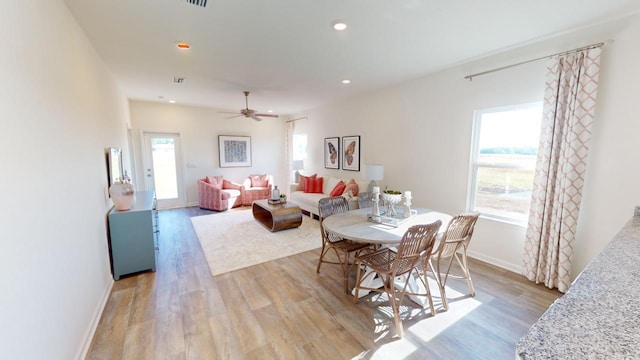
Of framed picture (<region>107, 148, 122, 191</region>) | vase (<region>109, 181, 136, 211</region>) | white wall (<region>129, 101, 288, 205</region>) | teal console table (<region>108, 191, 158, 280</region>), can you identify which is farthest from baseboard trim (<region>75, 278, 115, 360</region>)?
white wall (<region>129, 101, 288, 205</region>)

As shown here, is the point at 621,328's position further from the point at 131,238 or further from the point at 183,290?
the point at 131,238

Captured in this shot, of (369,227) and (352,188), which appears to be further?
(352,188)

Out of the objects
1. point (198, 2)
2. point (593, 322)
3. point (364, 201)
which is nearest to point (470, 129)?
point (364, 201)

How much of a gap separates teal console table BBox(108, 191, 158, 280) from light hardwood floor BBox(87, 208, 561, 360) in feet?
0.50

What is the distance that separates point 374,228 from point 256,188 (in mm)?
5033

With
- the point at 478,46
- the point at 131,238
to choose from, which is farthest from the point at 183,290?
the point at 478,46

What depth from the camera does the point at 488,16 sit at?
2.17 metres

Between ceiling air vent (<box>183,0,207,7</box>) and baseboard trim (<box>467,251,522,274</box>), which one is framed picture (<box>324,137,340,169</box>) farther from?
ceiling air vent (<box>183,0,207,7</box>)

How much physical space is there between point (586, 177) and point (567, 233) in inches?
23.4

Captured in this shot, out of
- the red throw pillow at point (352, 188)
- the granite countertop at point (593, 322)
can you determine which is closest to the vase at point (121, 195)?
the red throw pillow at point (352, 188)

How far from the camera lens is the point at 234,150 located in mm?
7160

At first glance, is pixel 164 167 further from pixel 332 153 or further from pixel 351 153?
pixel 351 153

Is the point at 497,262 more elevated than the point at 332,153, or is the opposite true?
the point at 332,153

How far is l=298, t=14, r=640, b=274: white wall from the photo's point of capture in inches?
89.5
